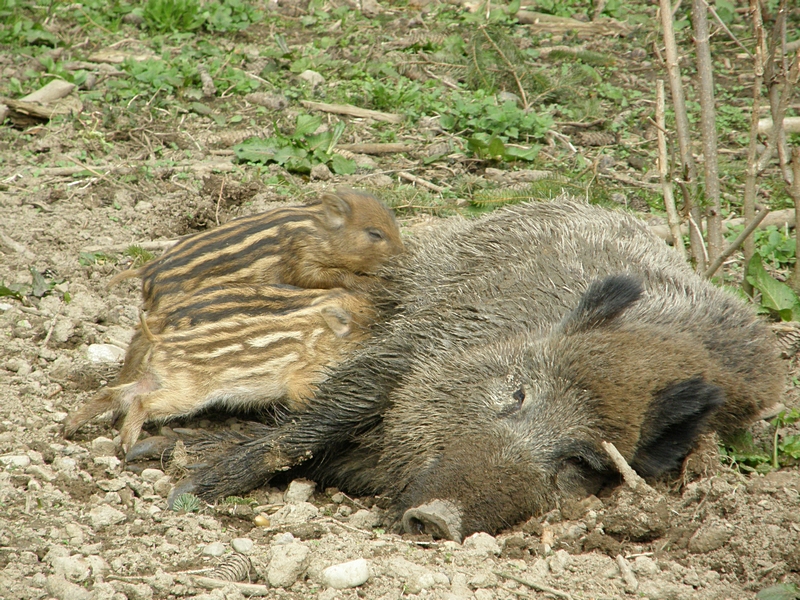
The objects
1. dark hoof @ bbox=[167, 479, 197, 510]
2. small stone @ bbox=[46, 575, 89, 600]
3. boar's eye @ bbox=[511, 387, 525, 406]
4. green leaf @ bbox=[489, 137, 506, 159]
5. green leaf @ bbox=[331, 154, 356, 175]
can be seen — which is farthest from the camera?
green leaf @ bbox=[489, 137, 506, 159]

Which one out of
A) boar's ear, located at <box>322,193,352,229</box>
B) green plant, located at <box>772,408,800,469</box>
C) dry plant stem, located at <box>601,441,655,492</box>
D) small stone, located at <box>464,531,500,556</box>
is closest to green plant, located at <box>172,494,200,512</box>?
small stone, located at <box>464,531,500,556</box>

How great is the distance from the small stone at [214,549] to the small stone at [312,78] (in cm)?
505

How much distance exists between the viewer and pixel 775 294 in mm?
4500

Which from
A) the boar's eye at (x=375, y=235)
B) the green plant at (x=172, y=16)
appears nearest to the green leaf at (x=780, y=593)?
the boar's eye at (x=375, y=235)

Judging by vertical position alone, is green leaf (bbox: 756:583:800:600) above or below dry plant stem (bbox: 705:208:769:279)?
below

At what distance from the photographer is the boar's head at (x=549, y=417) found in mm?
2867

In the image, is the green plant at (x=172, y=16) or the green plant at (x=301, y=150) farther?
the green plant at (x=172, y=16)

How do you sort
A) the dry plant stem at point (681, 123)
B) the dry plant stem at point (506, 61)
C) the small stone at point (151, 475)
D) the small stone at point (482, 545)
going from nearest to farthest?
1. the small stone at point (482, 545)
2. the small stone at point (151, 475)
3. the dry plant stem at point (681, 123)
4. the dry plant stem at point (506, 61)

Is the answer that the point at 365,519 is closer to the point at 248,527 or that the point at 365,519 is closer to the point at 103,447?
the point at 248,527

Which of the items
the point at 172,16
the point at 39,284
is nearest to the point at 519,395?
the point at 39,284

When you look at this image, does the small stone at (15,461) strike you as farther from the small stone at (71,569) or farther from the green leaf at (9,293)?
the green leaf at (9,293)

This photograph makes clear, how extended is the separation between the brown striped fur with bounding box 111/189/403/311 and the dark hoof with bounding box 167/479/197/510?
0.93 m

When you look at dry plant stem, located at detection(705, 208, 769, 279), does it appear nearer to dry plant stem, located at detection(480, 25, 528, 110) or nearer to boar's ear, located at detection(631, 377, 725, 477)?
boar's ear, located at detection(631, 377, 725, 477)

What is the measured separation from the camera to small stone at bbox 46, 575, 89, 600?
2436 millimetres
